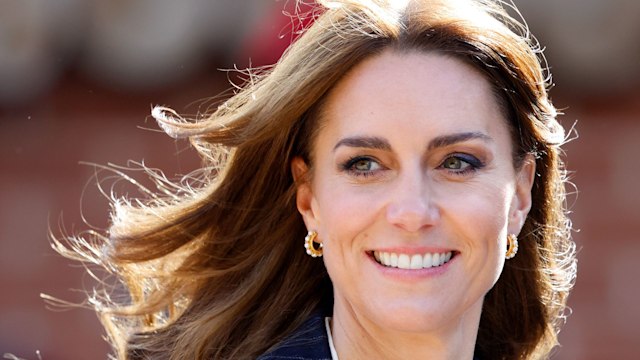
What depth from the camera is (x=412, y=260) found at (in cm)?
338

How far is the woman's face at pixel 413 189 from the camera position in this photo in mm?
3348

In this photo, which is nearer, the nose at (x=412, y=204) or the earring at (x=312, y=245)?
the nose at (x=412, y=204)

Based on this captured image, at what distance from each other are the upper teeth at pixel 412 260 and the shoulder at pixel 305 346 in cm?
34

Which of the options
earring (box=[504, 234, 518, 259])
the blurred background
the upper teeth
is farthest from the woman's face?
the blurred background

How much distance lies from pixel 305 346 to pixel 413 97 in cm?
70

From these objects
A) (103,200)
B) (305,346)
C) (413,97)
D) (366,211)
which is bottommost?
(305,346)

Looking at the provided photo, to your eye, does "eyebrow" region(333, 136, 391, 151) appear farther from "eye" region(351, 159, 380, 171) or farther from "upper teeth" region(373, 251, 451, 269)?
"upper teeth" region(373, 251, 451, 269)

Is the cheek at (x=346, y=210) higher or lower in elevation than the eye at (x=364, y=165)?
lower

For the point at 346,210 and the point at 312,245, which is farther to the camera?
the point at 312,245

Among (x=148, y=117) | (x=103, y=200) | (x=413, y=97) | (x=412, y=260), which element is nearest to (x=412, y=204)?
(x=412, y=260)

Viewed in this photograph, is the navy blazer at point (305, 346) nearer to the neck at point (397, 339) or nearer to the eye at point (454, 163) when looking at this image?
the neck at point (397, 339)

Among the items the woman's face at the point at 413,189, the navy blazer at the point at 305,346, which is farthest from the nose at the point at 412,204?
the navy blazer at the point at 305,346

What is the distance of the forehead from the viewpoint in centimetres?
336

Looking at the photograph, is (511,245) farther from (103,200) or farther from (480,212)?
(103,200)
